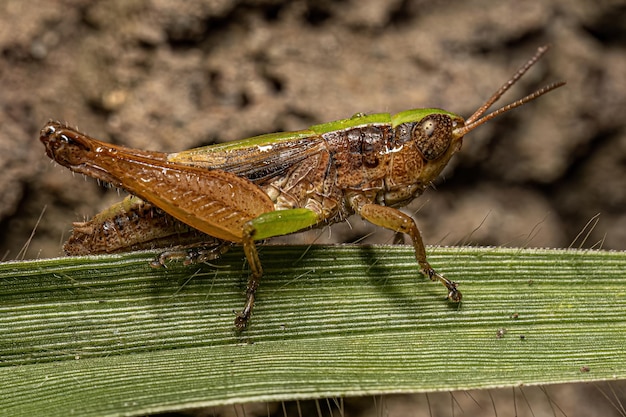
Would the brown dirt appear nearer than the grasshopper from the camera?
No

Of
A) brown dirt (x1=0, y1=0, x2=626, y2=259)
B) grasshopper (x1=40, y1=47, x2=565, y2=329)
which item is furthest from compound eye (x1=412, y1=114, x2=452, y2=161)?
brown dirt (x1=0, y1=0, x2=626, y2=259)

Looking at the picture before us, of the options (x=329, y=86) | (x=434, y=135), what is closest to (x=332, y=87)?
(x=329, y=86)

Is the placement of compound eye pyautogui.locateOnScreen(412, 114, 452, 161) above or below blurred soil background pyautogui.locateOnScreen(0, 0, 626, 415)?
below

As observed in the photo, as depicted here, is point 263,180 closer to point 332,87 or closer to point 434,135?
point 434,135

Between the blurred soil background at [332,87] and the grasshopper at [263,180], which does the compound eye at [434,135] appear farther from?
the blurred soil background at [332,87]

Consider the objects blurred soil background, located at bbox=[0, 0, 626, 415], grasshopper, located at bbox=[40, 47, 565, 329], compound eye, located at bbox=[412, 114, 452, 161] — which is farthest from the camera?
blurred soil background, located at bbox=[0, 0, 626, 415]

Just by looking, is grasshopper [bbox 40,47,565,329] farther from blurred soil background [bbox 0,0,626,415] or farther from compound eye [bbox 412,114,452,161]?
blurred soil background [bbox 0,0,626,415]

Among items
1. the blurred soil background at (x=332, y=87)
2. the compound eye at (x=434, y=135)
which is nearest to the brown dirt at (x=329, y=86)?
the blurred soil background at (x=332, y=87)

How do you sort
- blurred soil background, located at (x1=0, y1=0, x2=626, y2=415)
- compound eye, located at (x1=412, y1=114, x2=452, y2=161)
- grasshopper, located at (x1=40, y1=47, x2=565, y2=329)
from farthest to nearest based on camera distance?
blurred soil background, located at (x1=0, y1=0, x2=626, y2=415), compound eye, located at (x1=412, y1=114, x2=452, y2=161), grasshopper, located at (x1=40, y1=47, x2=565, y2=329)
